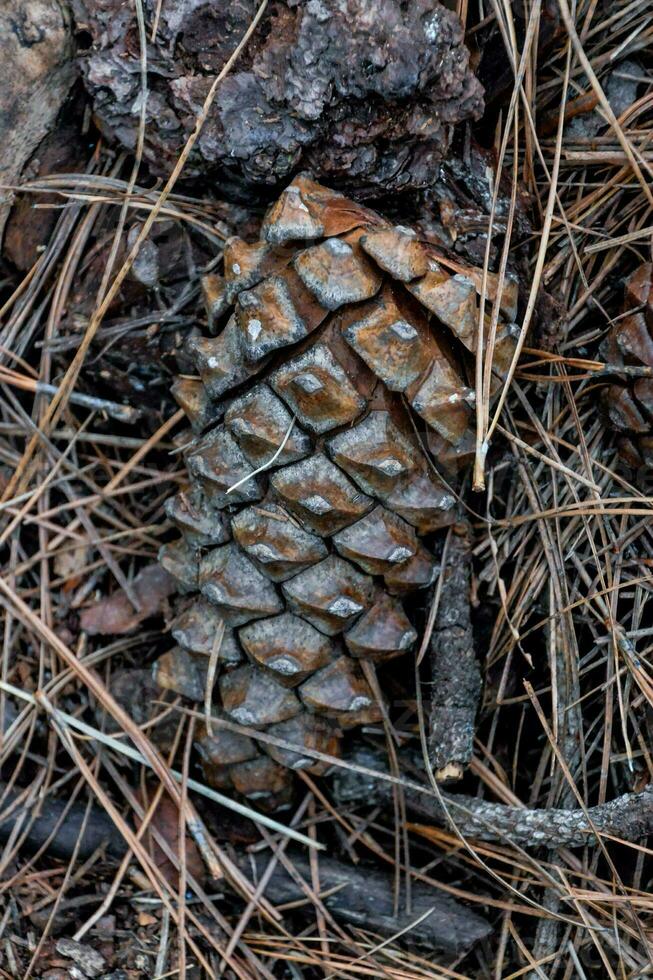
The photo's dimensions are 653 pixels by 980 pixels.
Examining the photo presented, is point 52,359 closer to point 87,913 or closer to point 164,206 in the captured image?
point 164,206

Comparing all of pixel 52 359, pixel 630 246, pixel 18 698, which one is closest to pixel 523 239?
pixel 630 246

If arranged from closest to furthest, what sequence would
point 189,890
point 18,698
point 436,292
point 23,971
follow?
point 436,292 < point 23,971 < point 189,890 < point 18,698

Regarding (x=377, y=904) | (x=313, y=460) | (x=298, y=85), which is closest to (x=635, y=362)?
(x=313, y=460)

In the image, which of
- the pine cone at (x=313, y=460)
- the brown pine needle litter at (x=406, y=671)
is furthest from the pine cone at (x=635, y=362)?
the pine cone at (x=313, y=460)

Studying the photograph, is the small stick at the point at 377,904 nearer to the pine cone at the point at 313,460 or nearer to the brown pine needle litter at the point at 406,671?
the brown pine needle litter at the point at 406,671

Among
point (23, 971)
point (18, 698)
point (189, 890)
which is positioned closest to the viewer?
point (23, 971)
